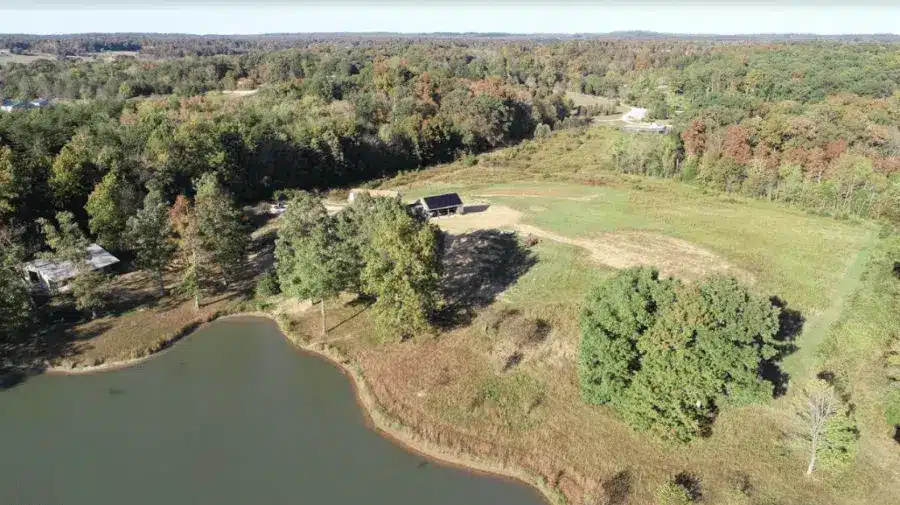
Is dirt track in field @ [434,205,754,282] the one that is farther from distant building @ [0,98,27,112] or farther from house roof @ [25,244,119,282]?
distant building @ [0,98,27,112]

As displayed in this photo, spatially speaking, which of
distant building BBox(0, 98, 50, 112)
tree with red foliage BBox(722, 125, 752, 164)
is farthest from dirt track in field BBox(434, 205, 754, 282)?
distant building BBox(0, 98, 50, 112)

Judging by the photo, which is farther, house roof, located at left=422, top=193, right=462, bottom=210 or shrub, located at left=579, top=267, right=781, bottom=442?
house roof, located at left=422, top=193, right=462, bottom=210

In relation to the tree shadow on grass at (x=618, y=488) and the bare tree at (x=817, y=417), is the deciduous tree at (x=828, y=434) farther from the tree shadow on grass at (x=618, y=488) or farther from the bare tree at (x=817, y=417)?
the tree shadow on grass at (x=618, y=488)

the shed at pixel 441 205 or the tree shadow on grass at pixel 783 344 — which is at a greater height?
the shed at pixel 441 205

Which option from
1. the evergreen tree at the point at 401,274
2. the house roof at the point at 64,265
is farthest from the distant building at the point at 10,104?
the evergreen tree at the point at 401,274

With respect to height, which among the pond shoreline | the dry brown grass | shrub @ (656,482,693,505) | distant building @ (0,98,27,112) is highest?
distant building @ (0,98,27,112)
